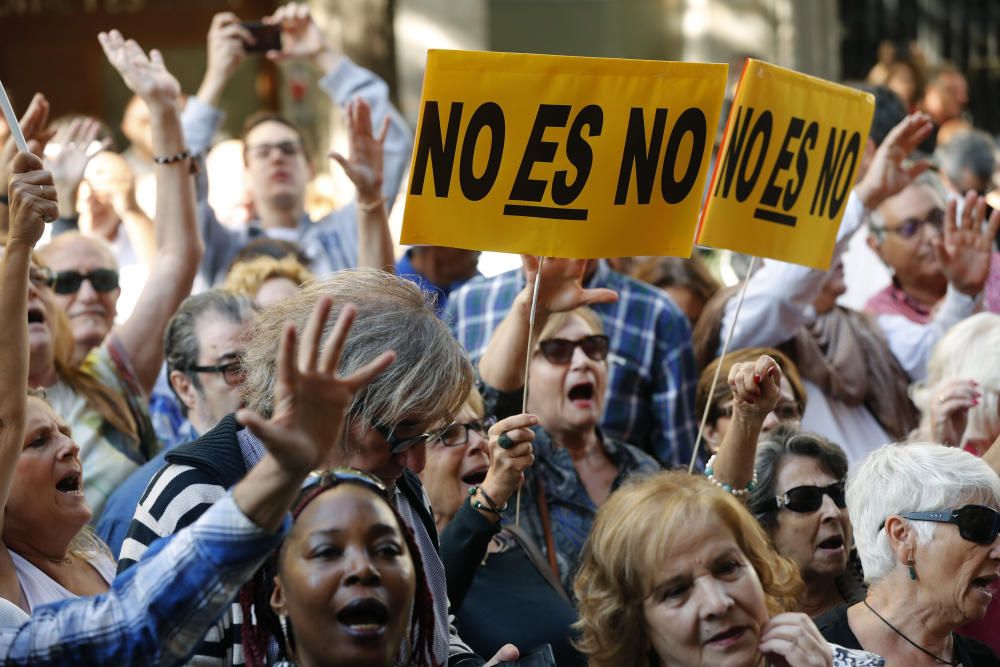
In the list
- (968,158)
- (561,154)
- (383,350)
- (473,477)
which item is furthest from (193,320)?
(968,158)

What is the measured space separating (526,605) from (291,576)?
1583 mm

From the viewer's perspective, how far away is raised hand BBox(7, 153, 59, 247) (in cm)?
307

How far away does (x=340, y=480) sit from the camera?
2.43 metres

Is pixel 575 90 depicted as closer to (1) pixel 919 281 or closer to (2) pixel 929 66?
(1) pixel 919 281

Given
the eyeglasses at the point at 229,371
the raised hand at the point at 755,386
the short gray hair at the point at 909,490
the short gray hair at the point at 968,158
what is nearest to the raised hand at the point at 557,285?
the raised hand at the point at 755,386

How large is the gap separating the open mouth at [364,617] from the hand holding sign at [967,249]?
4112 millimetres

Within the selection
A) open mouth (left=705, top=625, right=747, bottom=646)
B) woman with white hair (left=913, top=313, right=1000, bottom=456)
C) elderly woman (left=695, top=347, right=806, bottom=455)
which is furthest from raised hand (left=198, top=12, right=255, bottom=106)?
open mouth (left=705, top=625, right=747, bottom=646)

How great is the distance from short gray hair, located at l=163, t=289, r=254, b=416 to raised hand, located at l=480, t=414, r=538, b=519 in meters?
1.37

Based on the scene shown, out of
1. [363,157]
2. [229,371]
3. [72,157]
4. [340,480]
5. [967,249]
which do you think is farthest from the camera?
[967,249]

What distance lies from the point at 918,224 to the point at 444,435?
3115mm

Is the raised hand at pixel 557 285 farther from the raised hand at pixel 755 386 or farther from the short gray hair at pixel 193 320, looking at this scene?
the short gray hair at pixel 193 320

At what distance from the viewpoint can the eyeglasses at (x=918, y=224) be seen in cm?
649

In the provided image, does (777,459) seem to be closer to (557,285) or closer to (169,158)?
(557,285)

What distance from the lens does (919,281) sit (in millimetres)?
6676
